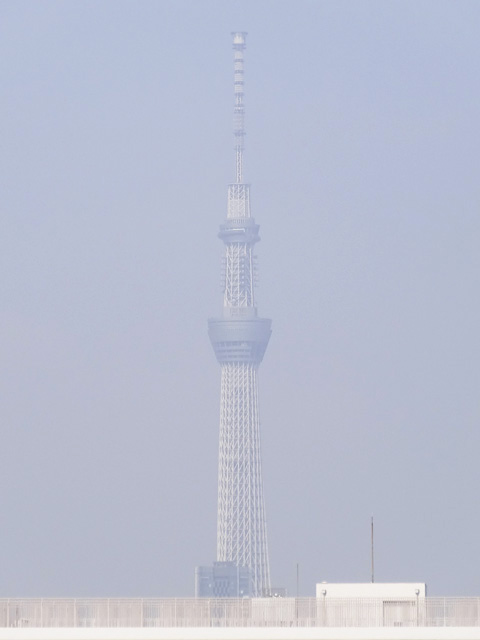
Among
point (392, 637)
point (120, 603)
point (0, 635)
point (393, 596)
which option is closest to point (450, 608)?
point (392, 637)

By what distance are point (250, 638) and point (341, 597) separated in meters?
6.80

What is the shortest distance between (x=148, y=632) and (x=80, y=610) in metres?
2.34

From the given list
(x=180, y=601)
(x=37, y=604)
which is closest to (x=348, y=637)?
(x=180, y=601)

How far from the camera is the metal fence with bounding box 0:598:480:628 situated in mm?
58750

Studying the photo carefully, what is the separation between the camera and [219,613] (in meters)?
59.0

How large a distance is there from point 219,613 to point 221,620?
0.29m

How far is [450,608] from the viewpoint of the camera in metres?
58.6

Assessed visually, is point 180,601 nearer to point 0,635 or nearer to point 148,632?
point 148,632

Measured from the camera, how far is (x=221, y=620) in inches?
2330

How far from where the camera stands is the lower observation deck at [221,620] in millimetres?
58500

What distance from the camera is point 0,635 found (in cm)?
5894

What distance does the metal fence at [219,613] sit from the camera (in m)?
58.8

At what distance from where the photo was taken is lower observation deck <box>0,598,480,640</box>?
5850 centimetres

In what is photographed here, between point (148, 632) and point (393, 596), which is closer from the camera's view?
point (148, 632)
